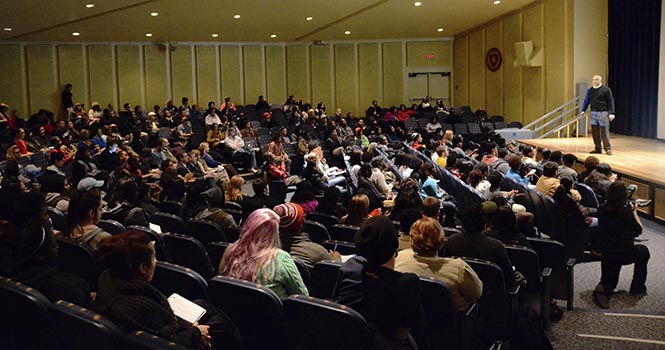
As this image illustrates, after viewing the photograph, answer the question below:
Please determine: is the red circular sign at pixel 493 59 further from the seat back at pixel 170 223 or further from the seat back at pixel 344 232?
the seat back at pixel 170 223

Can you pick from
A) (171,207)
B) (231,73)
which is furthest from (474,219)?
(231,73)

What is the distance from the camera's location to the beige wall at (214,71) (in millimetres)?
20531

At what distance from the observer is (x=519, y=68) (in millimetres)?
18828

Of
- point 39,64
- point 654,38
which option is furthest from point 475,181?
point 39,64

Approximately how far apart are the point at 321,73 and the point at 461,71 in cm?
503

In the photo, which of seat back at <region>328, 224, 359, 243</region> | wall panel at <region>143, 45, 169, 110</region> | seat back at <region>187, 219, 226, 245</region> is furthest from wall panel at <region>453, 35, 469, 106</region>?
seat back at <region>187, 219, 226, 245</region>

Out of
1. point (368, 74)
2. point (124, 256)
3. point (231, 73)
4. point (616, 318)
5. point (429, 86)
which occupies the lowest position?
point (616, 318)

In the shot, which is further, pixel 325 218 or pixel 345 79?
pixel 345 79

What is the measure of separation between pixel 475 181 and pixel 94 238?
4.72 metres

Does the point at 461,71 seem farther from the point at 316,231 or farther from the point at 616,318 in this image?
the point at 616,318

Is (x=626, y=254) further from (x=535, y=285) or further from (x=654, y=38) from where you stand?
(x=654, y=38)

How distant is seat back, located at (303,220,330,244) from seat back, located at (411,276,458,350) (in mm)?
1928

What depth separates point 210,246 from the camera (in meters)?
4.77

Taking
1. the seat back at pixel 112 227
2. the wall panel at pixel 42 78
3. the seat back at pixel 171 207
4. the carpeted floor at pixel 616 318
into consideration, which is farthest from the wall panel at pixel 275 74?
the seat back at pixel 112 227
